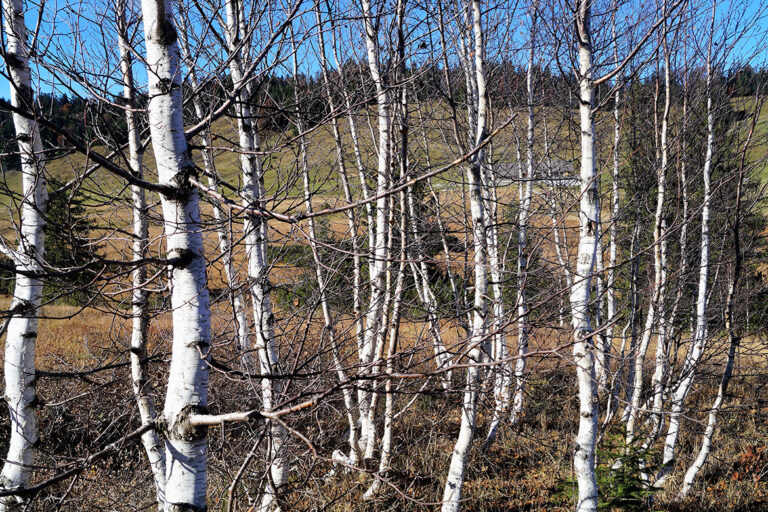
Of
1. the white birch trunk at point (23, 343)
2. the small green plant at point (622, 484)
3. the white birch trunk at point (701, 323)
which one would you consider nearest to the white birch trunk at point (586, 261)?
the small green plant at point (622, 484)

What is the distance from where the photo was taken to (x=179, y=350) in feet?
6.88

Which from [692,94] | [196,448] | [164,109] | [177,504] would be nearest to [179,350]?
[196,448]

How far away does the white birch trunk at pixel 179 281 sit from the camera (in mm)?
2051

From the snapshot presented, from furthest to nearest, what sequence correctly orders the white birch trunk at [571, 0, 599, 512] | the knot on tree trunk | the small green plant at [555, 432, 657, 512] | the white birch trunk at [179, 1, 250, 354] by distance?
the small green plant at [555, 432, 657, 512] → the white birch trunk at [571, 0, 599, 512] → the white birch trunk at [179, 1, 250, 354] → the knot on tree trunk

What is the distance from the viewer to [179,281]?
2102 millimetres

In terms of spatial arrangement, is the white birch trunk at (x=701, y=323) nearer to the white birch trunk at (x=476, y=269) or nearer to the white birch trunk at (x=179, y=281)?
the white birch trunk at (x=476, y=269)

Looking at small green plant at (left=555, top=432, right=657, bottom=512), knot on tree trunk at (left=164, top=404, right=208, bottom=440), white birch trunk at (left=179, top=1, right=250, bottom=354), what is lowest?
small green plant at (left=555, top=432, right=657, bottom=512)

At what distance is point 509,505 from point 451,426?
304cm

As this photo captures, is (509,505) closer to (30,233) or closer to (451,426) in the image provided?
(451,426)

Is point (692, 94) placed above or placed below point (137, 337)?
above

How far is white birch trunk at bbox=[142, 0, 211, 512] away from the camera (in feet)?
6.73

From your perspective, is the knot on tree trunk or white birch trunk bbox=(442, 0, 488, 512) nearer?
the knot on tree trunk

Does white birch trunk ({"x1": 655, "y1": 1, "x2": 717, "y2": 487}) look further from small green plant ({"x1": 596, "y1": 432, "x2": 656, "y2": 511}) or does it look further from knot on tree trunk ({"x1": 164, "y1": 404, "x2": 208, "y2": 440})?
knot on tree trunk ({"x1": 164, "y1": 404, "x2": 208, "y2": 440})

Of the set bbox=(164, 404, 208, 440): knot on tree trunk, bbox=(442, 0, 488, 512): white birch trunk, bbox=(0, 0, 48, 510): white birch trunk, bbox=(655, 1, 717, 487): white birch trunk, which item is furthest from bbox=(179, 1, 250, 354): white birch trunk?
bbox=(655, 1, 717, 487): white birch trunk
